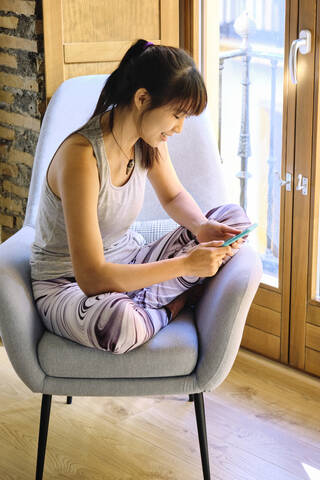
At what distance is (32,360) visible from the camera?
1.62 meters

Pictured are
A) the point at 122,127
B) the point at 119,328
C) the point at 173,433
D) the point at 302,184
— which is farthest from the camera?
the point at 302,184

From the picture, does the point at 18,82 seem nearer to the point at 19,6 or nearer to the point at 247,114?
the point at 19,6

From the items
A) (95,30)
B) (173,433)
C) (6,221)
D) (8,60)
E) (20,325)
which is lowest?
(173,433)

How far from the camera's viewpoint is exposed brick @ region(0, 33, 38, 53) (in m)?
2.34

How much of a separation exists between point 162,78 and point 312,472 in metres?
1.07

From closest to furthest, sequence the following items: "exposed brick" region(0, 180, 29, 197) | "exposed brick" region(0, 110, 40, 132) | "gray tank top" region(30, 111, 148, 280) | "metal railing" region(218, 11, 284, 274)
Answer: "gray tank top" region(30, 111, 148, 280), "metal railing" region(218, 11, 284, 274), "exposed brick" region(0, 110, 40, 132), "exposed brick" region(0, 180, 29, 197)

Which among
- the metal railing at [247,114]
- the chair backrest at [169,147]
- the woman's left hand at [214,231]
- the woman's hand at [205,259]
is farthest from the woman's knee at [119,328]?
the metal railing at [247,114]

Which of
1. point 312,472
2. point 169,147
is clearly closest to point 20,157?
point 169,147

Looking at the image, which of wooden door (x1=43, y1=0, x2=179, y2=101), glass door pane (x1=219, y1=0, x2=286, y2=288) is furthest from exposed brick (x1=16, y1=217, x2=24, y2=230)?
glass door pane (x1=219, y1=0, x2=286, y2=288)

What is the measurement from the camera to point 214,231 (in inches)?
69.6

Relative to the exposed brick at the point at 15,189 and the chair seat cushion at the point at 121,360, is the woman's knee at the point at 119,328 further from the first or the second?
the exposed brick at the point at 15,189

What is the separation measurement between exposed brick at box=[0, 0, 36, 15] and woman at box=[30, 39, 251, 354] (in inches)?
30.8

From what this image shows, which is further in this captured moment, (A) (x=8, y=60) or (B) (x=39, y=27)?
(A) (x=8, y=60)

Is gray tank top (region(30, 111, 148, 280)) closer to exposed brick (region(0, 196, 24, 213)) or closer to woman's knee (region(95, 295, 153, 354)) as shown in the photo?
woman's knee (region(95, 295, 153, 354))
